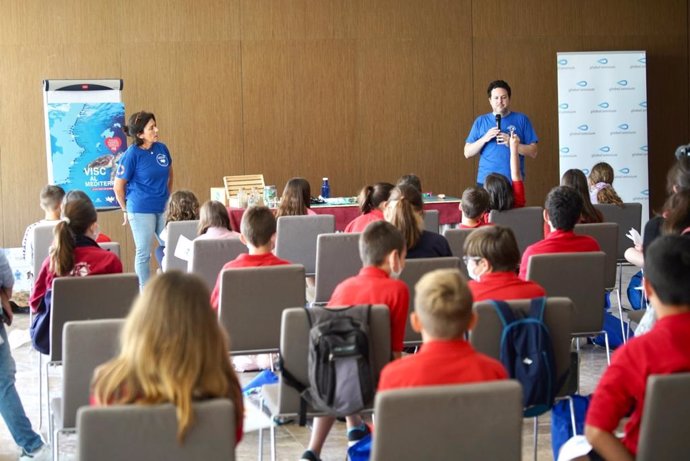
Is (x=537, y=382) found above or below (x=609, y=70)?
below

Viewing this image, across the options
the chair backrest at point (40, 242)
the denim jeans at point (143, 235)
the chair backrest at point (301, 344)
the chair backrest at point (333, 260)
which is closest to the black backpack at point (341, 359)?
the chair backrest at point (301, 344)

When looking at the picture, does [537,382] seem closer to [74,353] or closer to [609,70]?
[74,353]

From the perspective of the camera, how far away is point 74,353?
362 centimetres

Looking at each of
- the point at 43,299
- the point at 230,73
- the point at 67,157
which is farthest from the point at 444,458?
the point at 230,73

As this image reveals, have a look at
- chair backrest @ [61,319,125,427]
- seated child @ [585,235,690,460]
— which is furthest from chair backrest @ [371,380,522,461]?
chair backrest @ [61,319,125,427]

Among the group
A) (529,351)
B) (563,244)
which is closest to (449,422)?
(529,351)

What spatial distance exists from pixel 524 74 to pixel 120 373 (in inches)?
380

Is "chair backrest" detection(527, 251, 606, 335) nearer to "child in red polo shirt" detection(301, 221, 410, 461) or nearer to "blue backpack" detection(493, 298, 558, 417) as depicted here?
"child in red polo shirt" detection(301, 221, 410, 461)

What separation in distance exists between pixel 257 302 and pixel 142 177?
391 cm

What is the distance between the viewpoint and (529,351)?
376 cm

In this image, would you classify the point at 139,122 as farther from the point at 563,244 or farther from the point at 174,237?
the point at 563,244

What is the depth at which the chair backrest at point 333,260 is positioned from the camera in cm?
599

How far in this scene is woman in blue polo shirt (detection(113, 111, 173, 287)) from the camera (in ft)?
27.6

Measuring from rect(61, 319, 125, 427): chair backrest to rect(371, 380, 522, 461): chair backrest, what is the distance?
133 cm
